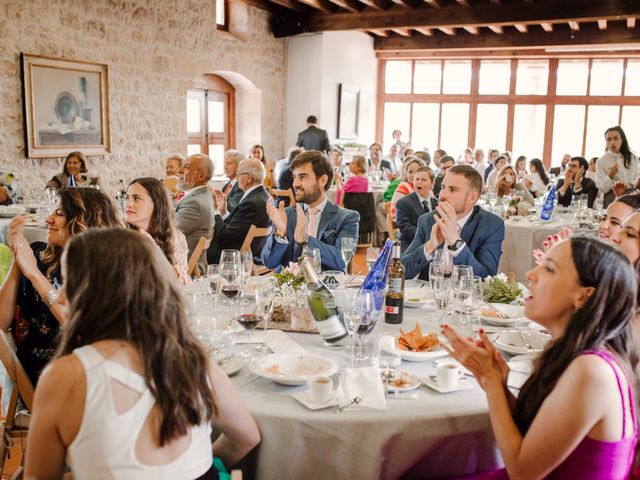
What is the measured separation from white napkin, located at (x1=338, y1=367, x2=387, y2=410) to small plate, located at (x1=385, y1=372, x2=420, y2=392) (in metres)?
0.04

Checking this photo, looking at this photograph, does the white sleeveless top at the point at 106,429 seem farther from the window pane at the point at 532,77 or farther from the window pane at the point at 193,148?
the window pane at the point at 532,77

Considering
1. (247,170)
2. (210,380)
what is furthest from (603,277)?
(247,170)

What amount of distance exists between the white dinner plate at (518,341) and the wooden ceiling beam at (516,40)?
1173cm

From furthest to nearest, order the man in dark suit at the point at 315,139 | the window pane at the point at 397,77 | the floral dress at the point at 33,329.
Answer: the window pane at the point at 397,77 < the man in dark suit at the point at 315,139 < the floral dress at the point at 33,329

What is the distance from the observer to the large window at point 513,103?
1387 cm

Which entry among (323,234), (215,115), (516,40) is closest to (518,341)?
(323,234)

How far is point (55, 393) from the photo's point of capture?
125 centimetres

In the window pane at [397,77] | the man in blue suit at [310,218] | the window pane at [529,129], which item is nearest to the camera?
the man in blue suit at [310,218]

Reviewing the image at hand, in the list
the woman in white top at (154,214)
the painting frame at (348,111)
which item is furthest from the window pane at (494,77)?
the woman in white top at (154,214)

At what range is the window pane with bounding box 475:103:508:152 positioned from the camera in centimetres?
1478

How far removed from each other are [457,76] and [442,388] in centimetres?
1422

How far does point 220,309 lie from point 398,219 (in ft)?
9.47

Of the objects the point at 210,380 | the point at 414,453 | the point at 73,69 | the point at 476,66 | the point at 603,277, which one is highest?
the point at 476,66

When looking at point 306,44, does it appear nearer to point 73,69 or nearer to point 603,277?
point 73,69
